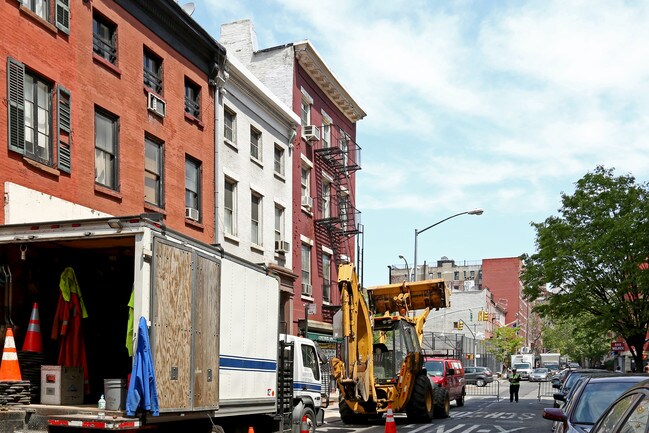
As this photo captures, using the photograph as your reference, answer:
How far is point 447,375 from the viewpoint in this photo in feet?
95.3

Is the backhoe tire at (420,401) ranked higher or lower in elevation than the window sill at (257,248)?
lower

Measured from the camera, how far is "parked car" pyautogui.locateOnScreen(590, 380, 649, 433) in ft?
14.6

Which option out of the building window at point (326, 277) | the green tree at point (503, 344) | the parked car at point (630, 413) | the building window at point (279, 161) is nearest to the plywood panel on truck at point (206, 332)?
the parked car at point (630, 413)

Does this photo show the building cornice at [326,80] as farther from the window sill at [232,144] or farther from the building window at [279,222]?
the window sill at [232,144]

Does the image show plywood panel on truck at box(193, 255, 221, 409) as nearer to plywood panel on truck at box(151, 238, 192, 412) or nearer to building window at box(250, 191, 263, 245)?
plywood panel on truck at box(151, 238, 192, 412)

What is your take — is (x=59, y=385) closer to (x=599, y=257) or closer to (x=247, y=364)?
(x=247, y=364)

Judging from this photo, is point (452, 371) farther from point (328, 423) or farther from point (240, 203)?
point (240, 203)

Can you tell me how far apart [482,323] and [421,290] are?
3538 inches

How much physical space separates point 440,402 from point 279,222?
1038 cm

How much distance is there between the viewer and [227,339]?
11938 millimetres

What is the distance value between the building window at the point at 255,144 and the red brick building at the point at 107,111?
4026 millimetres

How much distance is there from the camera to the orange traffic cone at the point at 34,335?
11305mm

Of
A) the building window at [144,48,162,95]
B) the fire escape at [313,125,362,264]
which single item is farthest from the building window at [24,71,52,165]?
the fire escape at [313,125,362,264]

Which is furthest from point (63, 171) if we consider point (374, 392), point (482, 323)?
point (482, 323)
